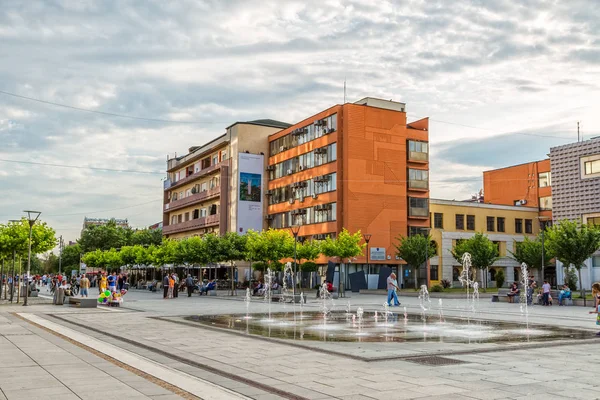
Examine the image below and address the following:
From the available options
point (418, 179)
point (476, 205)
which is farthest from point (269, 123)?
point (476, 205)

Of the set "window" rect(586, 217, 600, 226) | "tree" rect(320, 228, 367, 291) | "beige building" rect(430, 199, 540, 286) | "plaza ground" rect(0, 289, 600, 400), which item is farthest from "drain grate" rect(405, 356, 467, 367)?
"beige building" rect(430, 199, 540, 286)

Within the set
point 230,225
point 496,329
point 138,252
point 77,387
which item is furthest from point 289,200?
point 77,387

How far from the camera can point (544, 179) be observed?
66.5m

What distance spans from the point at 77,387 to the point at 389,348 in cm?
653

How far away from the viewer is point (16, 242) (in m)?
33.9

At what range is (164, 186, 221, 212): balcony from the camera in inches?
2842

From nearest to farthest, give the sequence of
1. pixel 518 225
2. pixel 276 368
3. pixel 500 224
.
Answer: pixel 276 368 < pixel 500 224 < pixel 518 225

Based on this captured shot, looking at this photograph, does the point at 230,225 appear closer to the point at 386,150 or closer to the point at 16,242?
the point at 386,150

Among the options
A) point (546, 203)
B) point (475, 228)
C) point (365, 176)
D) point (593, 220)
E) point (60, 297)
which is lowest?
point (60, 297)

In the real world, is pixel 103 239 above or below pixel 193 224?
below

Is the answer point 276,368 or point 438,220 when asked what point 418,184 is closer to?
point 438,220

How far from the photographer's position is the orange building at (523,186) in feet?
217

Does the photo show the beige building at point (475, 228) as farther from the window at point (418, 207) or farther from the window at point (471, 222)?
the window at point (418, 207)

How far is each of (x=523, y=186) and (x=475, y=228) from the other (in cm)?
1074
